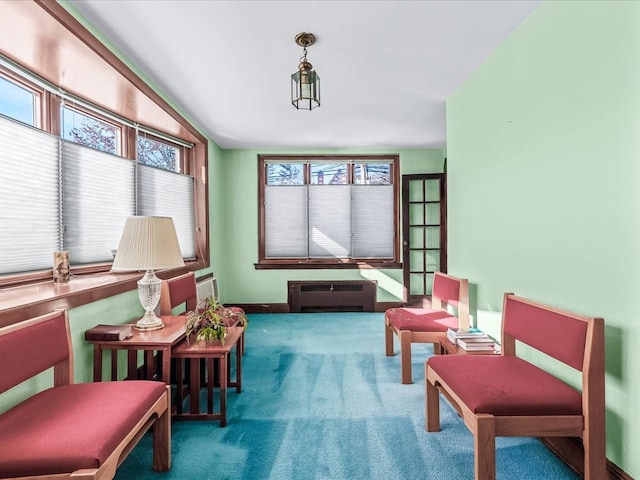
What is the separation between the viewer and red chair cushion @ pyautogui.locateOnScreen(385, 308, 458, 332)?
8.63ft

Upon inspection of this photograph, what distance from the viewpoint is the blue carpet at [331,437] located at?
1.61 meters

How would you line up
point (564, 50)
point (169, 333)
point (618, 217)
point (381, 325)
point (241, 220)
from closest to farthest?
point (618, 217) → point (564, 50) → point (169, 333) → point (381, 325) → point (241, 220)

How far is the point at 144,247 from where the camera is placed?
2025 millimetres

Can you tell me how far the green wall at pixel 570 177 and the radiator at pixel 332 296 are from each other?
2.37m

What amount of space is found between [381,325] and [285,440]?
252 cm

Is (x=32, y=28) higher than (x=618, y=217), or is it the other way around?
(x=32, y=28)

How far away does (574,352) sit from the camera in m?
1.46

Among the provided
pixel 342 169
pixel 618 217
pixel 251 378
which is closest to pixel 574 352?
pixel 618 217

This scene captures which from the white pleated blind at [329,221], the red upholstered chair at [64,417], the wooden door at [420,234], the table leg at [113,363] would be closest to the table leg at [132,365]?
the table leg at [113,363]

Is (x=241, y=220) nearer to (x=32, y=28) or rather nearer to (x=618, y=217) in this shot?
(x=32, y=28)

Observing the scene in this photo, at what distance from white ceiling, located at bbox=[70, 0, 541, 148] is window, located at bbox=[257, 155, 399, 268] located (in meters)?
1.37

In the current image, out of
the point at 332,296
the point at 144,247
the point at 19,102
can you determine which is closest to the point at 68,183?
the point at 19,102

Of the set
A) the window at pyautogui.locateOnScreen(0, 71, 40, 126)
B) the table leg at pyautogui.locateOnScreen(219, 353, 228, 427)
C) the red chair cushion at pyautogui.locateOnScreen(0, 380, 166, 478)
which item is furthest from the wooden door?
the window at pyautogui.locateOnScreen(0, 71, 40, 126)

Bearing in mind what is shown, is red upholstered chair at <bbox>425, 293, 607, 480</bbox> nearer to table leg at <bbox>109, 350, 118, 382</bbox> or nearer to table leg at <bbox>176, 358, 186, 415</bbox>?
table leg at <bbox>176, 358, 186, 415</bbox>
